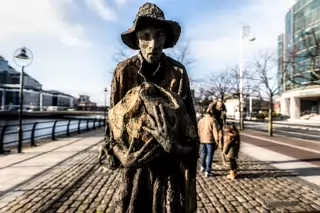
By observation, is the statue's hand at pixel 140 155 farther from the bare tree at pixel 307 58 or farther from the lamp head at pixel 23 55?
the bare tree at pixel 307 58

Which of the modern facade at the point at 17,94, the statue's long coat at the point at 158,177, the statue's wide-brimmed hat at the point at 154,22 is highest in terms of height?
the modern facade at the point at 17,94

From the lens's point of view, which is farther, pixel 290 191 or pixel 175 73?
pixel 290 191

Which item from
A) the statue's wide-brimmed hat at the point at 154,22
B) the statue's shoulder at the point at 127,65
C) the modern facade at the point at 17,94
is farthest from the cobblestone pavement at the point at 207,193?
the modern facade at the point at 17,94

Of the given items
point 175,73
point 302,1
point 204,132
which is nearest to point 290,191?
point 204,132

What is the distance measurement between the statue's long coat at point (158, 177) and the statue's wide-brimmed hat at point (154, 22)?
8.3 inches

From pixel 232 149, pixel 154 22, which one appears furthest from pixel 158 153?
pixel 232 149

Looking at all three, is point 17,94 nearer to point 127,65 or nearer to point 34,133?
point 34,133

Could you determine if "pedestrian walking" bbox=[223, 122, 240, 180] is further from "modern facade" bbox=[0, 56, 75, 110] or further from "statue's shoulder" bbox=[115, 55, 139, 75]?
"modern facade" bbox=[0, 56, 75, 110]

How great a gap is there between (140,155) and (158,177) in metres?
0.29

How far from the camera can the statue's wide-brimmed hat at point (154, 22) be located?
219 centimetres

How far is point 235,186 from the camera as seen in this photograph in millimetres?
7758

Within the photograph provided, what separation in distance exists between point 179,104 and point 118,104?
1.42 feet

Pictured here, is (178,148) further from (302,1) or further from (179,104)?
(302,1)

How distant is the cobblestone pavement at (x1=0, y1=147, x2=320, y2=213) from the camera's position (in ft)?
19.3
